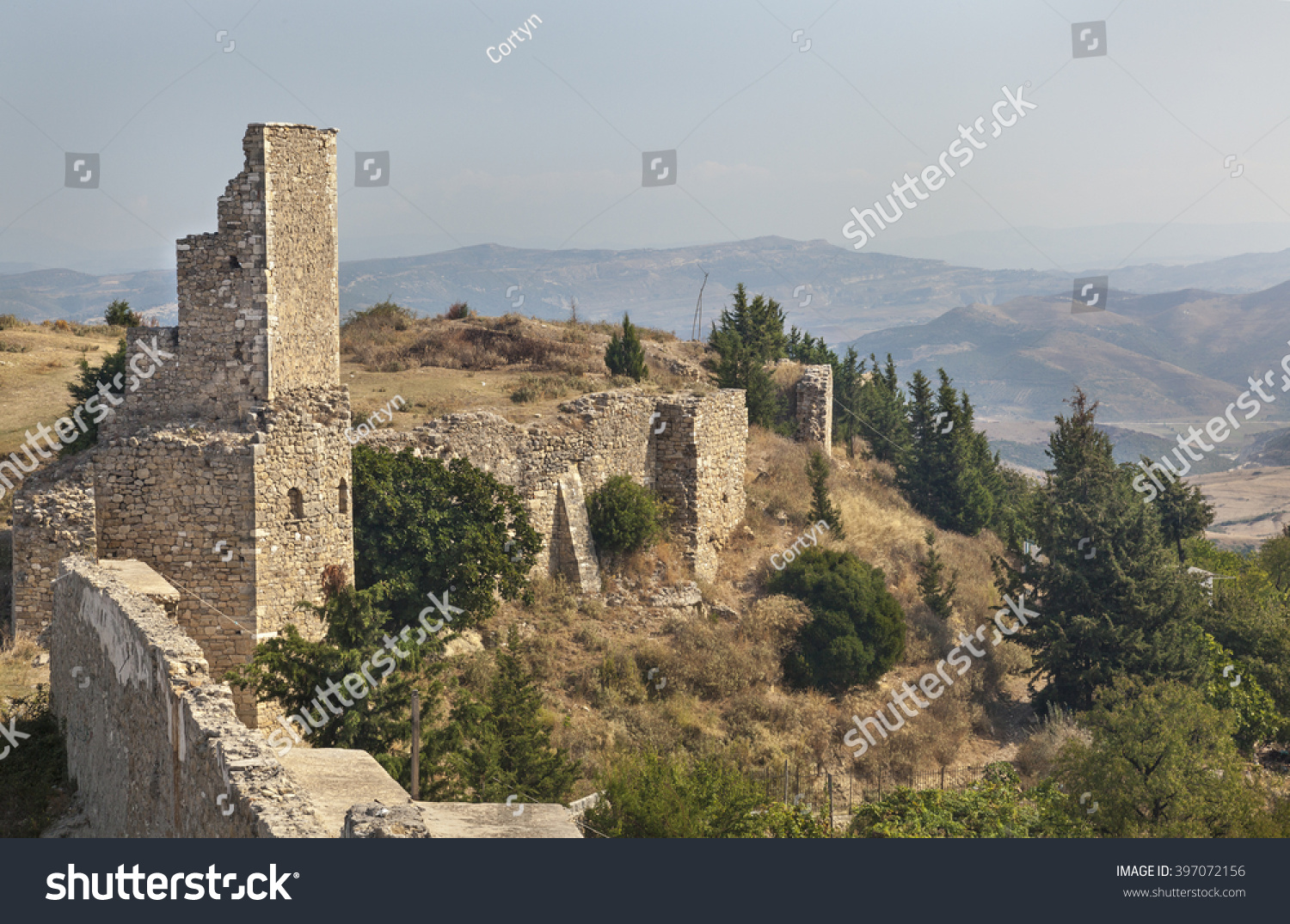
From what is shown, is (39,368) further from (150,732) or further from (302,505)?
(150,732)

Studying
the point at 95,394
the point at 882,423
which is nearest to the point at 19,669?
the point at 95,394

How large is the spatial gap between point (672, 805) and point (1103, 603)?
593 inches

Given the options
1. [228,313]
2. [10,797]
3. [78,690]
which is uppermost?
[228,313]

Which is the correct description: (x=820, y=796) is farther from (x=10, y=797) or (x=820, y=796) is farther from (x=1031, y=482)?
(x=1031, y=482)

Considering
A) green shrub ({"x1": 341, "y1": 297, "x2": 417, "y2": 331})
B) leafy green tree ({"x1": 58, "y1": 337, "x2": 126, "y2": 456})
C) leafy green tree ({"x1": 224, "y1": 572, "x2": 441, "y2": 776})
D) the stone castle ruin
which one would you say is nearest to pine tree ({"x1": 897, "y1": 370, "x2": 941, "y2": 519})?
green shrub ({"x1": 341, "y1": 297, "x2": 417, "y2": 331})

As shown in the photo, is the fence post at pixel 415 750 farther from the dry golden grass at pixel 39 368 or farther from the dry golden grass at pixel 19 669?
the dry golden grass at pixel 39 368

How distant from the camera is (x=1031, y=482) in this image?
53.1 metres

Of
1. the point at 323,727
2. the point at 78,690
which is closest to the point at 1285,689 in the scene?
the point at 323,727

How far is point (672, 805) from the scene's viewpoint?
1195cm

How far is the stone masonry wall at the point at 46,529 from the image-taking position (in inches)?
529

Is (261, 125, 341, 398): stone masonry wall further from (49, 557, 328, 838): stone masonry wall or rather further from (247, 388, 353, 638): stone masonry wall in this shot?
(49, 557, 328, 838): stone masonry wall

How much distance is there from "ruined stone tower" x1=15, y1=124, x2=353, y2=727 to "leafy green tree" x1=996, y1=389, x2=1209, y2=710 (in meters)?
15.6

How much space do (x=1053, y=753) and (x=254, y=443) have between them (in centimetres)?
1432

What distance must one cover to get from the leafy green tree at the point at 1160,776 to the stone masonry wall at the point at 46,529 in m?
12.7
